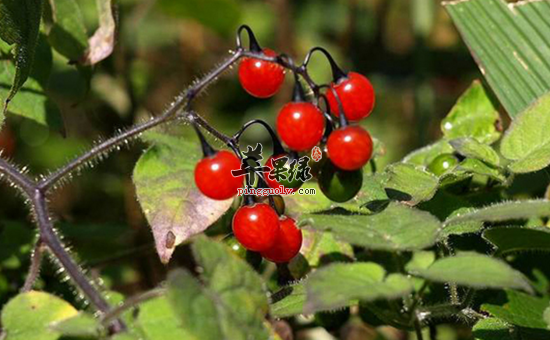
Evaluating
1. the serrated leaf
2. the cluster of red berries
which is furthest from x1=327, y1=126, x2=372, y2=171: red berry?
the serrated leaf

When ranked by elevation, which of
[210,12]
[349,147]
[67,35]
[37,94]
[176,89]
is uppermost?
[210,12]

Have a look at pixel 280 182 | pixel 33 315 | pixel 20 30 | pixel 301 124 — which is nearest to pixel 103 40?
pixel 20 30

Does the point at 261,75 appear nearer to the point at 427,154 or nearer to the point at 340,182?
the point at 340,182

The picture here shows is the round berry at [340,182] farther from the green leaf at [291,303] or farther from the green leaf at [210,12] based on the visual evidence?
the green leaf at [210,12]

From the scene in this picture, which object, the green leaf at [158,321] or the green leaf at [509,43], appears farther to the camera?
the green leaf at [509,43]

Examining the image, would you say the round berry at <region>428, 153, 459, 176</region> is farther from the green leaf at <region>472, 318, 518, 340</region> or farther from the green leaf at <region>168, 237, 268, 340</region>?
the green leaf at <region>168, 237, 268, 340</region>

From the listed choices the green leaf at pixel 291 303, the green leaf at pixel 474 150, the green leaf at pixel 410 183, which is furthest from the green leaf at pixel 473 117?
the green leaf at pixel 291 303

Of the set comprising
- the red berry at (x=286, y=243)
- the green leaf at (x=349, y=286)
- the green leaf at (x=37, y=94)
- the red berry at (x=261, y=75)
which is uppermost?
the green leaf at (x=37, y=94)
